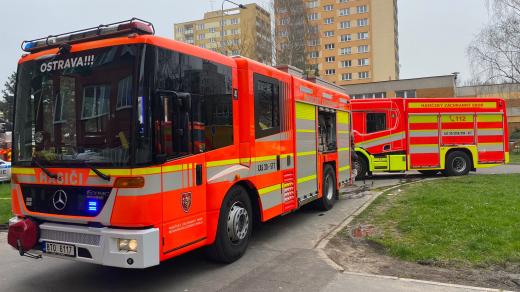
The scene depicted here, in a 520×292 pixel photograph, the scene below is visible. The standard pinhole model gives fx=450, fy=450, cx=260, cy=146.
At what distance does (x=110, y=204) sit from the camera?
15.3 feet

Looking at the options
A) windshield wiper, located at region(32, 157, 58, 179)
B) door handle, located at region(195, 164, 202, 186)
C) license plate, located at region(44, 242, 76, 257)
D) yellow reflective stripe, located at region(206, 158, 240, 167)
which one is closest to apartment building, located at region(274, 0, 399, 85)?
yellow reflective stripe, located at region(206, 158, 240, 167)

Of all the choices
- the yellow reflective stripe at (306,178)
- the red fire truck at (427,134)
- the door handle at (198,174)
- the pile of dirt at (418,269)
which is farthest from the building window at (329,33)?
the door handle at (198,174)

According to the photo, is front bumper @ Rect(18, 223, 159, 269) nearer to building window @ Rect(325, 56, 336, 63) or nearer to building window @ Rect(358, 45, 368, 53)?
building window @ Rect(358, 45, 368, 53)

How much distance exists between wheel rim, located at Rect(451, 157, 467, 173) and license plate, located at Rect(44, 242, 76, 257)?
48.6 ft

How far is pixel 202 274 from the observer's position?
573cm

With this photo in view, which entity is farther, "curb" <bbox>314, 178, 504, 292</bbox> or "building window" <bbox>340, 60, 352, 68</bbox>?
"building window" <bbox>340, 60, 352, 68</bbox>

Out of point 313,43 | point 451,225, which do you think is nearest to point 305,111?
point 451,225

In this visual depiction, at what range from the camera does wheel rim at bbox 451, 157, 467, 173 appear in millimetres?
16516

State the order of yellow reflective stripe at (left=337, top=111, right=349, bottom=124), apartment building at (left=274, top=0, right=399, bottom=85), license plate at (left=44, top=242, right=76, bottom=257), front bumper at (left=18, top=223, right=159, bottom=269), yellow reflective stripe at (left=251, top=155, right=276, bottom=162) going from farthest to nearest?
apartment building at (left=274, top=0, right=399, bottom=85)
yellow reflective stripe at (left=337, top=111, right=349, bottom=124)
yellow reflective stripe at (left=251, top=155, right=276, bottom=162)
license plate at (left=44, top=242, right=76, bottom=257)
front bumper at (left=18, top=223, right=159, bottom=269)

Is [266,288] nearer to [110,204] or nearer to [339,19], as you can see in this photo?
[110,204]

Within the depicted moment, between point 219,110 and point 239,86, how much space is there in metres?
0.70

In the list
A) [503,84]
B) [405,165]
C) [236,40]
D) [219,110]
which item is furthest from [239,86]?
[236,40]

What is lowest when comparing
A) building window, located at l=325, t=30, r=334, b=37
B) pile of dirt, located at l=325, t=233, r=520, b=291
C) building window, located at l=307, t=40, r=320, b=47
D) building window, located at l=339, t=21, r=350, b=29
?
pile of dirt, located at l=325, t=233, r=520, b=291

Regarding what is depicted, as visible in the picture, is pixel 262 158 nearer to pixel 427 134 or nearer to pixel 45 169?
pixel 45 169
